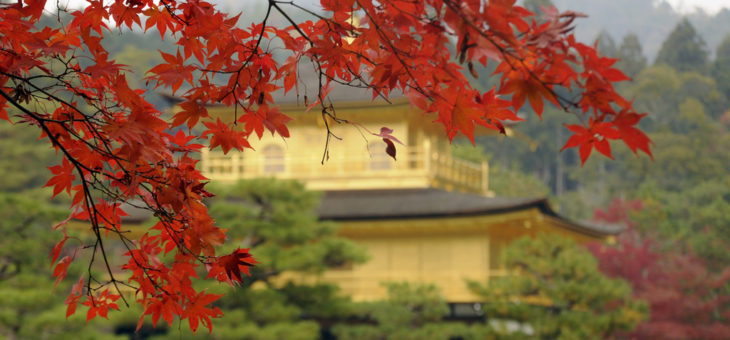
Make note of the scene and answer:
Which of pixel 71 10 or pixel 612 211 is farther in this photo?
pixel 612 211

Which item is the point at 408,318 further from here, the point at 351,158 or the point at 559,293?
the point at 351,158

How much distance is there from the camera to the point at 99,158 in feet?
8.82

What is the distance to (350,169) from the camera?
58.1 ft

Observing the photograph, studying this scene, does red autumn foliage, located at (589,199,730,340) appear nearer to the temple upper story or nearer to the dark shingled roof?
the dark shingled roof

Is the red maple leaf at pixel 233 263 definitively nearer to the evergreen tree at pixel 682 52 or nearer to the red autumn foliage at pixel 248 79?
the red autumn foliage at pixel 248 79

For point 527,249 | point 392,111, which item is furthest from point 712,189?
point 527,249

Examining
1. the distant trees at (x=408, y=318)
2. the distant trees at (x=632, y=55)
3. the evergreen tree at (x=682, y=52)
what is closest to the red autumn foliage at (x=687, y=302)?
the distant trees at (x=408, y=318)

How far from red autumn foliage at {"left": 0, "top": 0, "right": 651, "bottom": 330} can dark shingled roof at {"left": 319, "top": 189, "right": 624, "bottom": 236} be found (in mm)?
12040

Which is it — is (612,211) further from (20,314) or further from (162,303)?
(162,303)

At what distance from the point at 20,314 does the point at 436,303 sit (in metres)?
5.49

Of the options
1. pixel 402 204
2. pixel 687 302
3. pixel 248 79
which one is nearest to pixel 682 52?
pixel 687 302

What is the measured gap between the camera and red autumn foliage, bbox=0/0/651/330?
192 centimetres

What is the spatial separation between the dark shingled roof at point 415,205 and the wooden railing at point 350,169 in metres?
0.19

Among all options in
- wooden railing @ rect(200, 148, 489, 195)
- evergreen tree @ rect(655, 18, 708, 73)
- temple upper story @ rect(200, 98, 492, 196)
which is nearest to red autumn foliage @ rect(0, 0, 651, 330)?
temple upper story @ rect(200, 98, 492, 196)
